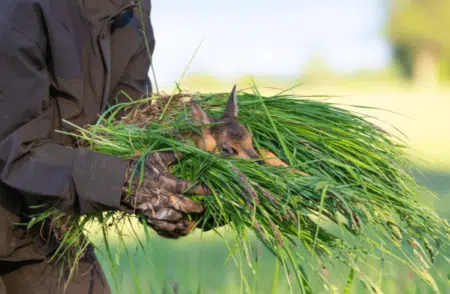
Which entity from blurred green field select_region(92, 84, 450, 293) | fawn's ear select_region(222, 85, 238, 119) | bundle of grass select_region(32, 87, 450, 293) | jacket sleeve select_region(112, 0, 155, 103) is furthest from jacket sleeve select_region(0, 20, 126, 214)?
jacket sleeve select_region(112, 0, 155, 103)

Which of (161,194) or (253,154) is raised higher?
(253,154)

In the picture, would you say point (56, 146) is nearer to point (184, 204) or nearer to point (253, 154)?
point (184, 204)

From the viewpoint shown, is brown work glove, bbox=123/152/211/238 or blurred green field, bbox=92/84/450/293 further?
blurred green field, bbox=92/84/450/293

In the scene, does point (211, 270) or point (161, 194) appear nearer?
point (161, 194)

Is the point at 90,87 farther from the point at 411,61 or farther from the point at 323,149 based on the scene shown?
the point at 411,61

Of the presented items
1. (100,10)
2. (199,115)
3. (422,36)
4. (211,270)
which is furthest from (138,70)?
(422,36)

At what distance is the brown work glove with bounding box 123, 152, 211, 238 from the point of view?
268 centimetres

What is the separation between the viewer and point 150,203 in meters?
2.69

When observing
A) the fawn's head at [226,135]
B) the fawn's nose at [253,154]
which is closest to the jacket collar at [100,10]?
the fawn's head at [226,135]

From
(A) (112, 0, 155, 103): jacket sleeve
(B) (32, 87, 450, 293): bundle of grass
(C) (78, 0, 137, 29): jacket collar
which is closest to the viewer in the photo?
(B) (32, 87, 450, 293): bundle of grass

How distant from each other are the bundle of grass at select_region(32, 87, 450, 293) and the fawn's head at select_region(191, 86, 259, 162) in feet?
0.12

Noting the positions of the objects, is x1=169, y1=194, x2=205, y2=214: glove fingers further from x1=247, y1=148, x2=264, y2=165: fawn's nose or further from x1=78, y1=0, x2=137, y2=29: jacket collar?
x1=78, y1=0, x2=137, y2=29: jacket collar

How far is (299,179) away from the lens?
2641mm

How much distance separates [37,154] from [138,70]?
0.90 metres
